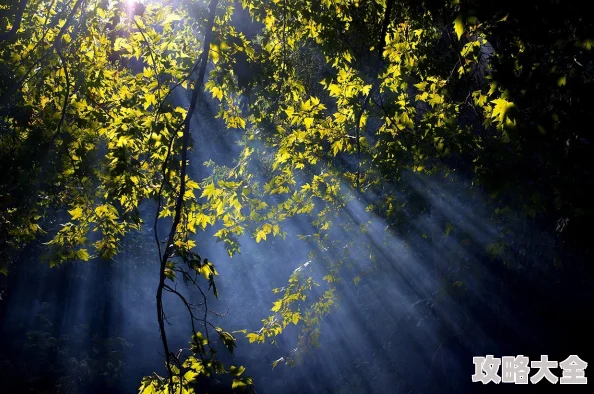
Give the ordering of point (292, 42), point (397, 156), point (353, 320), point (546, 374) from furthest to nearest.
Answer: point (353, 320), point (546, 374), point (292, 42), point (397, 156)

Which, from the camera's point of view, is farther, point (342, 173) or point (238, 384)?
point (342, 173)

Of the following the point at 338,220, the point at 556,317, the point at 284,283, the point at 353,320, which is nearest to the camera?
the point at 338,220

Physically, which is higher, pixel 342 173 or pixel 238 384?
pixel 342 173

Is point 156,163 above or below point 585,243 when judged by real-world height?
above

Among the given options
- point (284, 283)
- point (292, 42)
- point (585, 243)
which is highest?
point (284, 283)

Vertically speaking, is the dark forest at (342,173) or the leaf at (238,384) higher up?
the dark forest at (342,173)

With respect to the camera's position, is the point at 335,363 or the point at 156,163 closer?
the point at 156,163

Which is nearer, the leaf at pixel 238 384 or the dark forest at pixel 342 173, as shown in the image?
the leaf at pixel 238 384

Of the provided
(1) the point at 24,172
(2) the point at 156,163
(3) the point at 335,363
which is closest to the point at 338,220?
(2) the point at 156,163

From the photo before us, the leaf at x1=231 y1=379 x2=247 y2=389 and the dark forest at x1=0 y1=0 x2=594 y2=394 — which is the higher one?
the dark forest at x1=0 y1=0 x2=594 y2=394

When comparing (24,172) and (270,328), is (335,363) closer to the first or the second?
(270,328)

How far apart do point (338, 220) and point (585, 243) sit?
4.12m

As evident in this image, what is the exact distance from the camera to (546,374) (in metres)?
8.31

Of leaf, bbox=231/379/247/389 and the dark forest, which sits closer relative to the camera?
leaf, bbox=231/379/247/389
